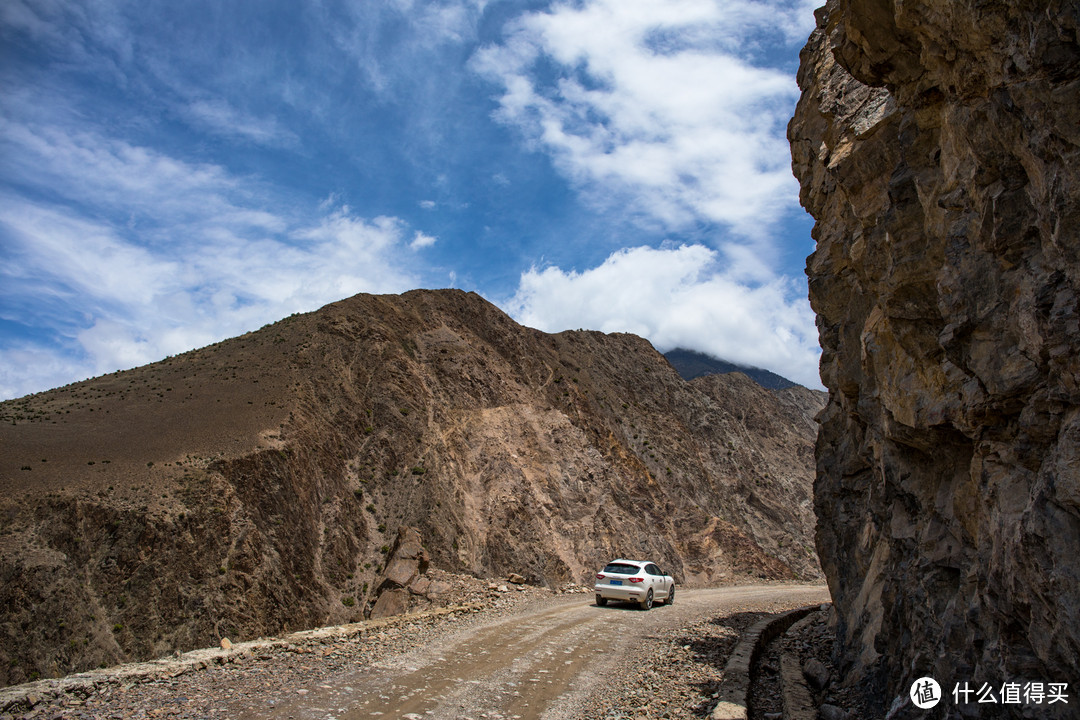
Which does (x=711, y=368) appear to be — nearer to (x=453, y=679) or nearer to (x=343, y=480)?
(x=343, y=480)

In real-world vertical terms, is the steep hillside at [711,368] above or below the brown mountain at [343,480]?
above

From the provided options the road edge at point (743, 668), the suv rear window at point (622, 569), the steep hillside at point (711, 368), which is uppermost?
the steep hillside at point (711, 368)

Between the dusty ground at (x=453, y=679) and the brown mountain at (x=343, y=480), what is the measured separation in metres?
14.0

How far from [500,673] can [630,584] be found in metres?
8.50

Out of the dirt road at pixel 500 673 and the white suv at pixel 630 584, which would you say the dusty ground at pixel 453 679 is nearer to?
the dirt road at pixel 500 673

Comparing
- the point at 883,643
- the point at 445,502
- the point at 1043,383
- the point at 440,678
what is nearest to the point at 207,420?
the point at 445,502

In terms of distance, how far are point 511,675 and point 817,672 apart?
4.99 m

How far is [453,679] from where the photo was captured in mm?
8328

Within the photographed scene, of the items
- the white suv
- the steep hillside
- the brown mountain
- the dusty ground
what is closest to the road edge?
the dusty ground

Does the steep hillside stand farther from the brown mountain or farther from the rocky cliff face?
the rocky cliff face

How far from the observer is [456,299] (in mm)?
50750

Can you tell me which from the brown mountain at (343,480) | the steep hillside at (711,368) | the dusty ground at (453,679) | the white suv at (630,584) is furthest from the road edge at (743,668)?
the steep hillside at (711,368)

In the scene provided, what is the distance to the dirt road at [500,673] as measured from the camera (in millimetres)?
6969

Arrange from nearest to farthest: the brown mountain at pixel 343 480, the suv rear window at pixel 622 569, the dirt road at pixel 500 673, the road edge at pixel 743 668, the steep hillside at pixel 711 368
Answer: the dirt road at pixel 500 673
the road edge at pixel 743 668
the suv rear window at pixel 622 569
the brown mountain at pixel 343 480
the steep hillside at pixel 711 368
